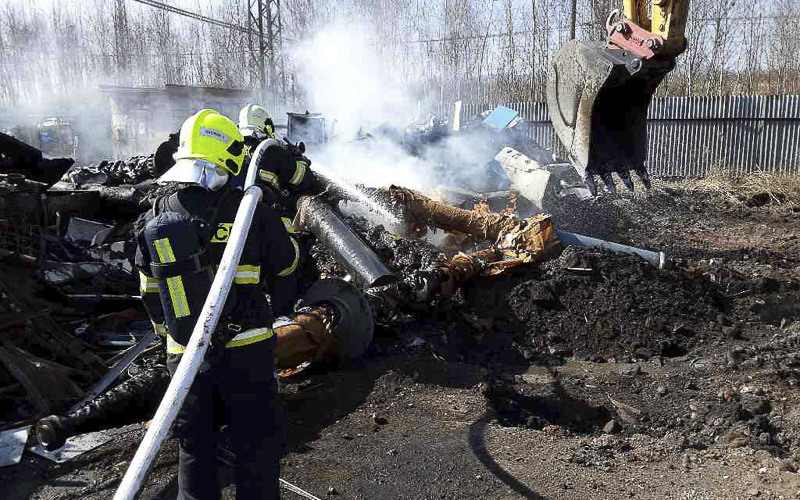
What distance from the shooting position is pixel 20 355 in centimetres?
473

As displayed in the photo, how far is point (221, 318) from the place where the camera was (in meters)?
2.70

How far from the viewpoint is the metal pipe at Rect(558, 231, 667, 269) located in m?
6.82

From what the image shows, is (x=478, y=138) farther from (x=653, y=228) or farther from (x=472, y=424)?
(x=472, y=424)

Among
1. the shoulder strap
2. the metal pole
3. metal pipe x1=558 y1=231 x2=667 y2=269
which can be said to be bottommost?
metal pipe x1=558 y1=231 x2=667 y2=269

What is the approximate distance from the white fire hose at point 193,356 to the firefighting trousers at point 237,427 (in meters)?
0.29

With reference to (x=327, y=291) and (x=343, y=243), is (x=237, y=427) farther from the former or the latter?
(x=343, y=243)

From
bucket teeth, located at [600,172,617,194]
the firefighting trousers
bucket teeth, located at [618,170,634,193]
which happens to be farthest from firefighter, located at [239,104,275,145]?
bucket teeth, located at [618,170,634,193]

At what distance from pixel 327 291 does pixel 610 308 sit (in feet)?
8.93

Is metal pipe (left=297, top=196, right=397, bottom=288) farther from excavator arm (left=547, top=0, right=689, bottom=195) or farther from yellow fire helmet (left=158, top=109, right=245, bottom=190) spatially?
yellow fire helmet (left=158, top=109, right=245, bottom=190)

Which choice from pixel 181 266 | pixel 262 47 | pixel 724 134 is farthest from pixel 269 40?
pixel 181 266

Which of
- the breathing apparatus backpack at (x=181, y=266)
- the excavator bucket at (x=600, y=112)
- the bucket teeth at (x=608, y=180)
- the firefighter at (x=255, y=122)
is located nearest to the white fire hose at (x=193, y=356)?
the breathing apparatus backpack at (x=181, y=266)

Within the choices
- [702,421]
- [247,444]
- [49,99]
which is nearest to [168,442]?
[247,444]

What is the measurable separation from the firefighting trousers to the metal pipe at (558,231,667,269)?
5066mm

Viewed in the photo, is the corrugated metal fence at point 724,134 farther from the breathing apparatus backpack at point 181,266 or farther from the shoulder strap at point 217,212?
the breathing apparatus backpack at point 181,266
